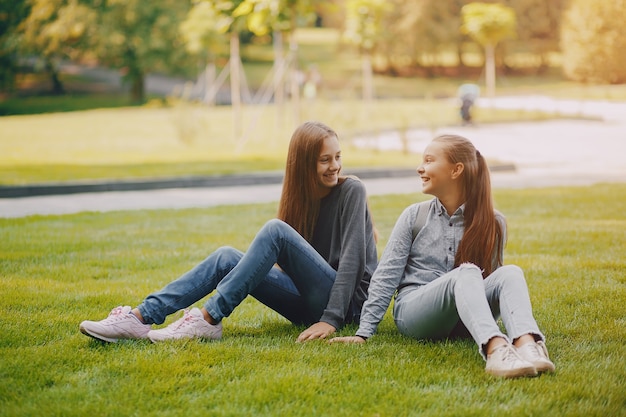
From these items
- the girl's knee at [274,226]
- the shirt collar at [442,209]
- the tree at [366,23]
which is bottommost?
the girl's knee at [274,226]

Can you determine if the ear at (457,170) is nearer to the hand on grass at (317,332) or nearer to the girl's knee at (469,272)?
the girl's knee at (469,272)

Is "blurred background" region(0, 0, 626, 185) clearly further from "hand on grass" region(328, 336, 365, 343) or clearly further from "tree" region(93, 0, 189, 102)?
"hand on grass" region(328, 336, 365, 343)

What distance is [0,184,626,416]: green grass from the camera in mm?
3270

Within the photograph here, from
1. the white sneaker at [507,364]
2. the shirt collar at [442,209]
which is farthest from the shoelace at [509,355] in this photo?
the shirt collar at [442,209]

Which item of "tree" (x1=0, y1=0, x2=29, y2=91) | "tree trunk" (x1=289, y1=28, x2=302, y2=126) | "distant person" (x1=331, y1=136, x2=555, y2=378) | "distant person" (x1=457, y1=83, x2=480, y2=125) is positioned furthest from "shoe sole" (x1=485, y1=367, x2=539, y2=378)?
"tree" (x1=0, y1=0, x2=29, y2=91)

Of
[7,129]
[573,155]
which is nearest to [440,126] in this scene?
[573,155]

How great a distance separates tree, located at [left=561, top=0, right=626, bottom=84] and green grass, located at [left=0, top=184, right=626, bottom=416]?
126 feet

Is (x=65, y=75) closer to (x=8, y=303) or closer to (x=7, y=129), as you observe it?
(x=7, y=129)

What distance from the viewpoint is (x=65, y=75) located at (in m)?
48.6

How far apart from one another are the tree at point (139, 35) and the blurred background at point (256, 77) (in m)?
0.09

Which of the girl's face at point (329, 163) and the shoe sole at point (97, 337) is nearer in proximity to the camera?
the shoe sole at point (97, 337)

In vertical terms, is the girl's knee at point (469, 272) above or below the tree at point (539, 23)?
below

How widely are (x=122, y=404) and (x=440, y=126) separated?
23709 millimetres

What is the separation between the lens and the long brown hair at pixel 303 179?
167 inches
